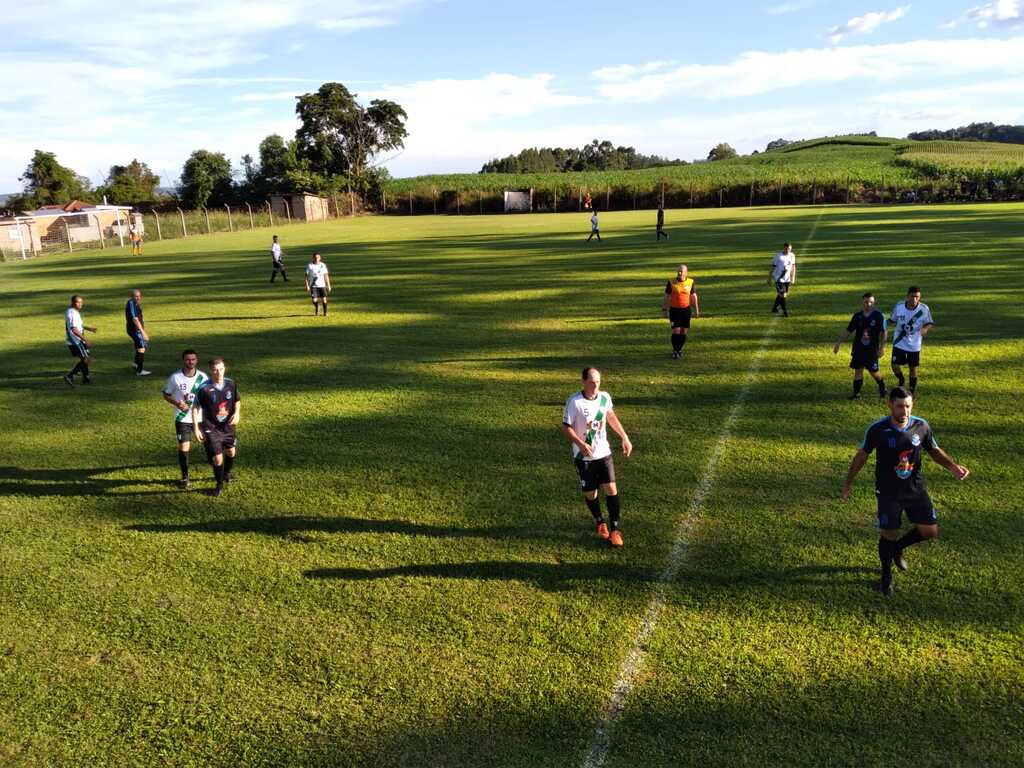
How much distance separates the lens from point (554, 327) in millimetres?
19438

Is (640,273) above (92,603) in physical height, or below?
above

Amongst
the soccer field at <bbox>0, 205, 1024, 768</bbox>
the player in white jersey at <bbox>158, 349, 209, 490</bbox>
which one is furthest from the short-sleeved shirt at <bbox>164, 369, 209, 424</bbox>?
the soccer field at <bbox>0, 205, 1024, 768</bbox>

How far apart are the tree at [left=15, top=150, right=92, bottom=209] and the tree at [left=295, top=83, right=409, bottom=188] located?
3108 cm

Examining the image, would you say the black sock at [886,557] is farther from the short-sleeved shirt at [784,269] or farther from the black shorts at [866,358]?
the short-sleeved shirt at [784,269]

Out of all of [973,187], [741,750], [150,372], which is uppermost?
[973,187]

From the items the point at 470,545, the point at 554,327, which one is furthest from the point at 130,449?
the point at 554,327

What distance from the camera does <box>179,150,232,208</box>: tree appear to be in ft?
282

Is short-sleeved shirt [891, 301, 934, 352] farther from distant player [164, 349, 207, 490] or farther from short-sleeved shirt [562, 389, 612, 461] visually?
distant player [164, 349, 207, 490]

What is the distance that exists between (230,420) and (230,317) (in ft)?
45.8

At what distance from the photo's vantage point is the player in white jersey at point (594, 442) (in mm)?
8039

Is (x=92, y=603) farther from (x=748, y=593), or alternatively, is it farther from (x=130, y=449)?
(x=748, y=593)

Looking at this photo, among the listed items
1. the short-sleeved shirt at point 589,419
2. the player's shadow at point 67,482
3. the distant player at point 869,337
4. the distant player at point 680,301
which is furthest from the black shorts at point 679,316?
the player's shadow at point 67,482

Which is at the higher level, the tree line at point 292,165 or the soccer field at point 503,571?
the tree line at point 292,165

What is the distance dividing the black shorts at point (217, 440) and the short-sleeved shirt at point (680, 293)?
30.8 ft
